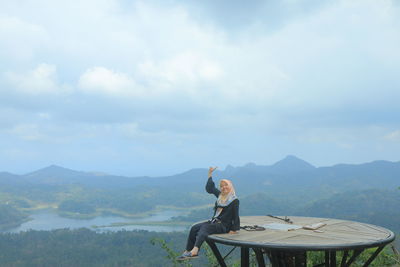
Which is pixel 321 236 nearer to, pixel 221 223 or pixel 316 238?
pixel 316 238

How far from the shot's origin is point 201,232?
623cm

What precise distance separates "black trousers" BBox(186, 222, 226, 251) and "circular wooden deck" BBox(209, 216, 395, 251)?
14 cm

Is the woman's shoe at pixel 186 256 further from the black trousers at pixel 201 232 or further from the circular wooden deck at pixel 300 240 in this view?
the circular wooden deck at pixel 300 240

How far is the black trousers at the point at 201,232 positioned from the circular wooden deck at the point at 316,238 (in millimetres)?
143

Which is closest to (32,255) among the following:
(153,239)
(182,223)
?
Result: (182,223)

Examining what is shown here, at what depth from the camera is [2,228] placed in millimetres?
192375

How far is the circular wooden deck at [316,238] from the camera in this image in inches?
211

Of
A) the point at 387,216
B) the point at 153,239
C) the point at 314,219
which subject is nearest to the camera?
the point at 314,219

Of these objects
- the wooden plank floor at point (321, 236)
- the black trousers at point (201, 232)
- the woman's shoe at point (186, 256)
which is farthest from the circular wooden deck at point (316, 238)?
the woman's shoe at point (186, 256)

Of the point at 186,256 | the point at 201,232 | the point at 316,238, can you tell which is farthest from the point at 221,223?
the point at 316,238

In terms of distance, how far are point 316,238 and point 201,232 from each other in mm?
1827

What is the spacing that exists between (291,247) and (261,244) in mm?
421

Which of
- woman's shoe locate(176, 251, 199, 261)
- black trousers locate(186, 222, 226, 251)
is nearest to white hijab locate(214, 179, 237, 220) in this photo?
black trousers locate(186, 222, 226, 251)

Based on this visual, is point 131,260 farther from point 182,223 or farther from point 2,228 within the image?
point 2,228
